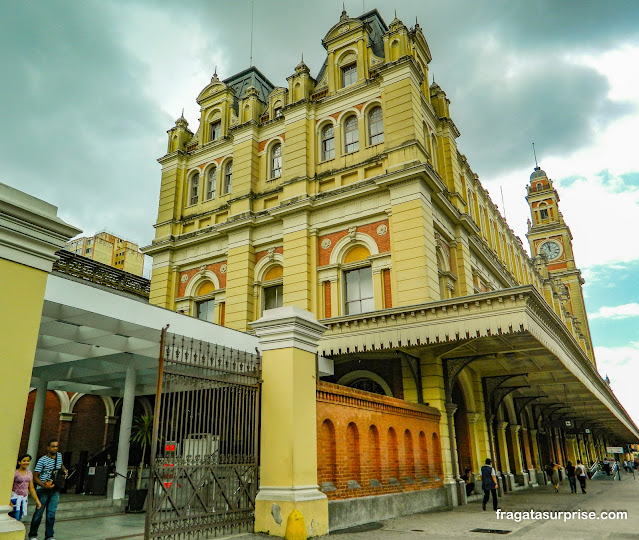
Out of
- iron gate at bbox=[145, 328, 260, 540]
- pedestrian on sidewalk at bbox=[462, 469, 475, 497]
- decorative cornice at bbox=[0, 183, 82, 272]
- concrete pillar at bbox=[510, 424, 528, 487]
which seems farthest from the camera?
concrete pillar at bbox=[510, 424, 528, 487]

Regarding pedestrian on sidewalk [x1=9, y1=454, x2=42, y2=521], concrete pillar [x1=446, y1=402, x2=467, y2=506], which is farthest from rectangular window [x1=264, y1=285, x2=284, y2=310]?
pedestrian on sidewalk [x1=9, y1=454, x2=42, y2=521]

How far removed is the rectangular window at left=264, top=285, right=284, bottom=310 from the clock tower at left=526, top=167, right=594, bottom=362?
45.3 metres

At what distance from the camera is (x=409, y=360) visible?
15727mm

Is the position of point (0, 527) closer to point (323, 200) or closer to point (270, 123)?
point (323, 200)

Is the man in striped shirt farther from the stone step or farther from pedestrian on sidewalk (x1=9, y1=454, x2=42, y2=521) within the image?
the stone step

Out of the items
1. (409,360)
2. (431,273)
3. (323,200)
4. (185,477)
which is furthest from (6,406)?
(323,200)

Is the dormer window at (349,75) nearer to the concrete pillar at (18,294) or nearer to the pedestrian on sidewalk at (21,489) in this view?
the concrete pillar at (18,294)

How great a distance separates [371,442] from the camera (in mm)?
11852

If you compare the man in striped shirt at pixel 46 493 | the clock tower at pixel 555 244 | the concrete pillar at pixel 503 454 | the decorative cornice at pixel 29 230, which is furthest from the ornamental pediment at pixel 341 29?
the clock tower at pixel 555 244

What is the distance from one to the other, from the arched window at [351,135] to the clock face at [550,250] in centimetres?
5652

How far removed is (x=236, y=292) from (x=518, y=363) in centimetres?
1150

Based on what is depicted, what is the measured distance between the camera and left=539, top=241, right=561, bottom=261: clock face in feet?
232

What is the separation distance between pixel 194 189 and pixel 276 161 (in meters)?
5.39

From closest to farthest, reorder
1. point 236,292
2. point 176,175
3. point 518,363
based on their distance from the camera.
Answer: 1. point 518,363
2. point 236,292
3. point 176,175
